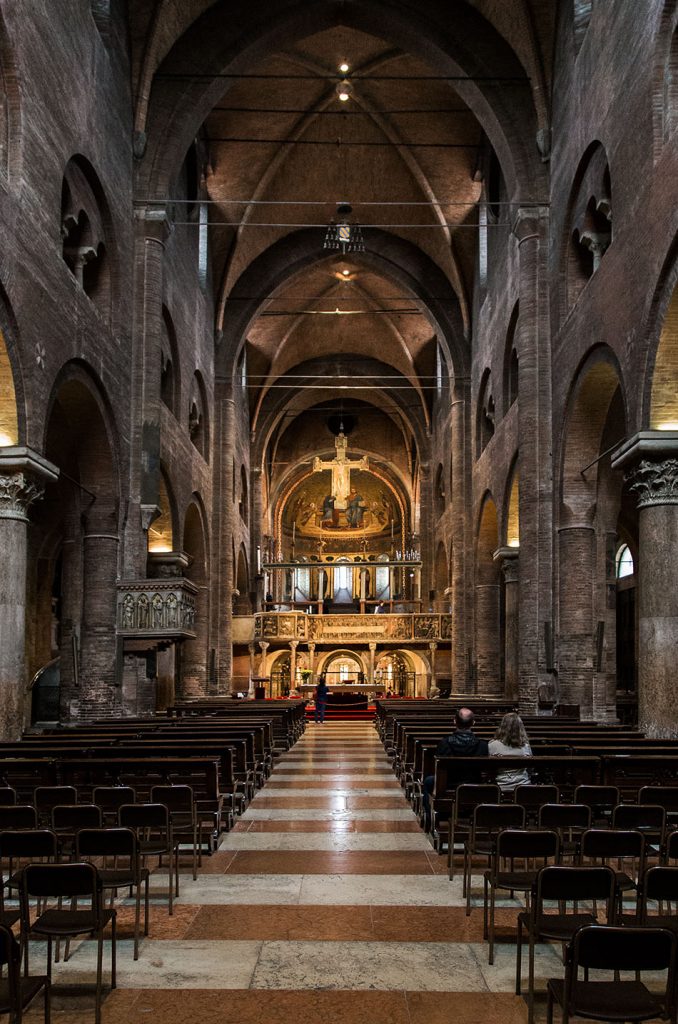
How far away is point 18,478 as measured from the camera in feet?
48.3

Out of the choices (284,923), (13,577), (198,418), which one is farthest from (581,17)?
(284,923)

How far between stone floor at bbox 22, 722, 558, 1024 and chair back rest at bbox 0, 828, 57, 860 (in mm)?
707

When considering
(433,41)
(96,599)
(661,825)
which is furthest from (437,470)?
(661,825)

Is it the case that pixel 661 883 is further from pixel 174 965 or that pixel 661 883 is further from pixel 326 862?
pixel 326 862

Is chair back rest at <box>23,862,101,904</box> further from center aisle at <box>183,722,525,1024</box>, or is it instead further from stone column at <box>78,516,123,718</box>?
stone column at <box>78,516,123,718</box>

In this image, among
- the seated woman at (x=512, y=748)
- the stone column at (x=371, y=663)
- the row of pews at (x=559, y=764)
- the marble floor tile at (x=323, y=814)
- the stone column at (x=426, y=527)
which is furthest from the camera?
the stone column at (x=426, y=527)

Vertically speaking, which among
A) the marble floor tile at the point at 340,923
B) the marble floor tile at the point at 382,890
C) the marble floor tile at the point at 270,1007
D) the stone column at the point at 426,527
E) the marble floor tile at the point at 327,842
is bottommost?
the marble floor tile at the point at 327,842

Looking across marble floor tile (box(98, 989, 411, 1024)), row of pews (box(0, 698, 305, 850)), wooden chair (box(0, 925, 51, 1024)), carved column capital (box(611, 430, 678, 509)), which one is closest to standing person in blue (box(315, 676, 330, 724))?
row of pews (box(0, 698, 305, 850))

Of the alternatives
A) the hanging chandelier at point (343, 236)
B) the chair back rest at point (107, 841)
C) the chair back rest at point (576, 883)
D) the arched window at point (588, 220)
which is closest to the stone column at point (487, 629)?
the hanging chandelier at point (343, 236)

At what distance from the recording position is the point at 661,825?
24.7 feet

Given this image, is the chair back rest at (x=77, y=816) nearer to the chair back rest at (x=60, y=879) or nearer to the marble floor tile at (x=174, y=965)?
the marble floor tile at (x=174, y=965)

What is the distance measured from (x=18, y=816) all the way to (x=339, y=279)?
35089mm

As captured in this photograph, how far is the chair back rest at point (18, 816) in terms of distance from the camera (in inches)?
289

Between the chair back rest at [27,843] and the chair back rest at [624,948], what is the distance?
10.5 ft
